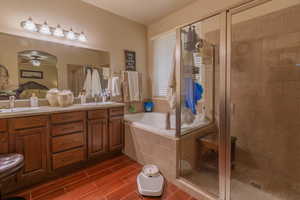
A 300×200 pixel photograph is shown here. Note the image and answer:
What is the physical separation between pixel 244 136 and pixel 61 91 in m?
2.86

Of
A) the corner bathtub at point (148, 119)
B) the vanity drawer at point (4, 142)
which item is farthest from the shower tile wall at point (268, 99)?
the vanity drawer at point (4, 142)

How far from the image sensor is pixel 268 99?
6.23 ft

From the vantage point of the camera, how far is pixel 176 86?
1896mm

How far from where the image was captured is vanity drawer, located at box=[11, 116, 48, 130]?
157 cm

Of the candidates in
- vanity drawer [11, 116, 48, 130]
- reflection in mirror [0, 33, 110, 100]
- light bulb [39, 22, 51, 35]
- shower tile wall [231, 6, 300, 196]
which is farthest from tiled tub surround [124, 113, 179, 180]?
light bulb [39, 22, 51, 35]

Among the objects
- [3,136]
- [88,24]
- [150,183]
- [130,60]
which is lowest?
[150,183]

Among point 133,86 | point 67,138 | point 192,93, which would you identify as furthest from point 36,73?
point 192,93

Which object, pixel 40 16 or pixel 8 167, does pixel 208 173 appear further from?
pixel 40 16

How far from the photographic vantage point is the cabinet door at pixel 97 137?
7.06 feet

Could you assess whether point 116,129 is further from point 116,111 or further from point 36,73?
point 36,73

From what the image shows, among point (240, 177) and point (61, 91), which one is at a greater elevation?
point (61, 91)

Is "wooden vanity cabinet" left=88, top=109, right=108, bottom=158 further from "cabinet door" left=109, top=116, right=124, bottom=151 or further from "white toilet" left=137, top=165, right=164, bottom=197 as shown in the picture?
"white toilet" left=137, top=165, right=164, bottom=197

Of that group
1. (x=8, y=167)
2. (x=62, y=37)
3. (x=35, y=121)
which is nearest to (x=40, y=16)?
(x=62, y=37)

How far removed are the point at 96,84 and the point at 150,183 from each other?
200cm
